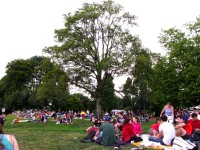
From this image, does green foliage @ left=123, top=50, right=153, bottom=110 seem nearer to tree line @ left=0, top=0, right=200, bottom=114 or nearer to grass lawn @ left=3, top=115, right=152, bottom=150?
tree line @ left=0, top=0, right=200, bottom=114

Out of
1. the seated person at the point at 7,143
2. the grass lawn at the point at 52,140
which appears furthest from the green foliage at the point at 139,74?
the seated person at the point at 7,143

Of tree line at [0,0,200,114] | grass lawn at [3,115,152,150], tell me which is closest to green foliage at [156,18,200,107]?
tree line at [0,0,200,114]

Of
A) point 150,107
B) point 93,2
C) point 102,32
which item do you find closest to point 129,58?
point 102,32

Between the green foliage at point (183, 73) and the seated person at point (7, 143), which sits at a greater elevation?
Answer: the green foliage at point (183, 73)

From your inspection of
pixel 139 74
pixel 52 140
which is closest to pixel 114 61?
pixel 139 74

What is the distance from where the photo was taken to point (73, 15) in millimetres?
41875

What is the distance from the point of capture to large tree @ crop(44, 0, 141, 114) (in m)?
40.4

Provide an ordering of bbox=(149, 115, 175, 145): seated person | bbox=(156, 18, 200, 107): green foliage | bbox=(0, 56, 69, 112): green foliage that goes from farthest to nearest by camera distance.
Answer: bbox=(0, 56, 69, 112): green foliage
bbox=(156, 18, 200, 107): green foliage
bbox=(149, 115, 175, 145): seated person

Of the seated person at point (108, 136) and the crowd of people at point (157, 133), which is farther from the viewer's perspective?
the seated person at point (108, 136)

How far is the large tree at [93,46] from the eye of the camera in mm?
40438

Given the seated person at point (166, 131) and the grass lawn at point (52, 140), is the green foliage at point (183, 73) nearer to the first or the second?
the grass lawn at point (52, 140)

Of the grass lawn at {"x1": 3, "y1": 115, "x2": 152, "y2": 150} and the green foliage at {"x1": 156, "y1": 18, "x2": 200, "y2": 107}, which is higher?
the green foliage at {"x1": 156, "y1": 18, "x2": 200, "y2": 107}

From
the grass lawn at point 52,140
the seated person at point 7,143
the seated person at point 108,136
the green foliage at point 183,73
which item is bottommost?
the grass lawn at point 52,140

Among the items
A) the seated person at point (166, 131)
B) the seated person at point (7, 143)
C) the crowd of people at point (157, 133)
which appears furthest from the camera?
the crowd of people at point (157, 133)
